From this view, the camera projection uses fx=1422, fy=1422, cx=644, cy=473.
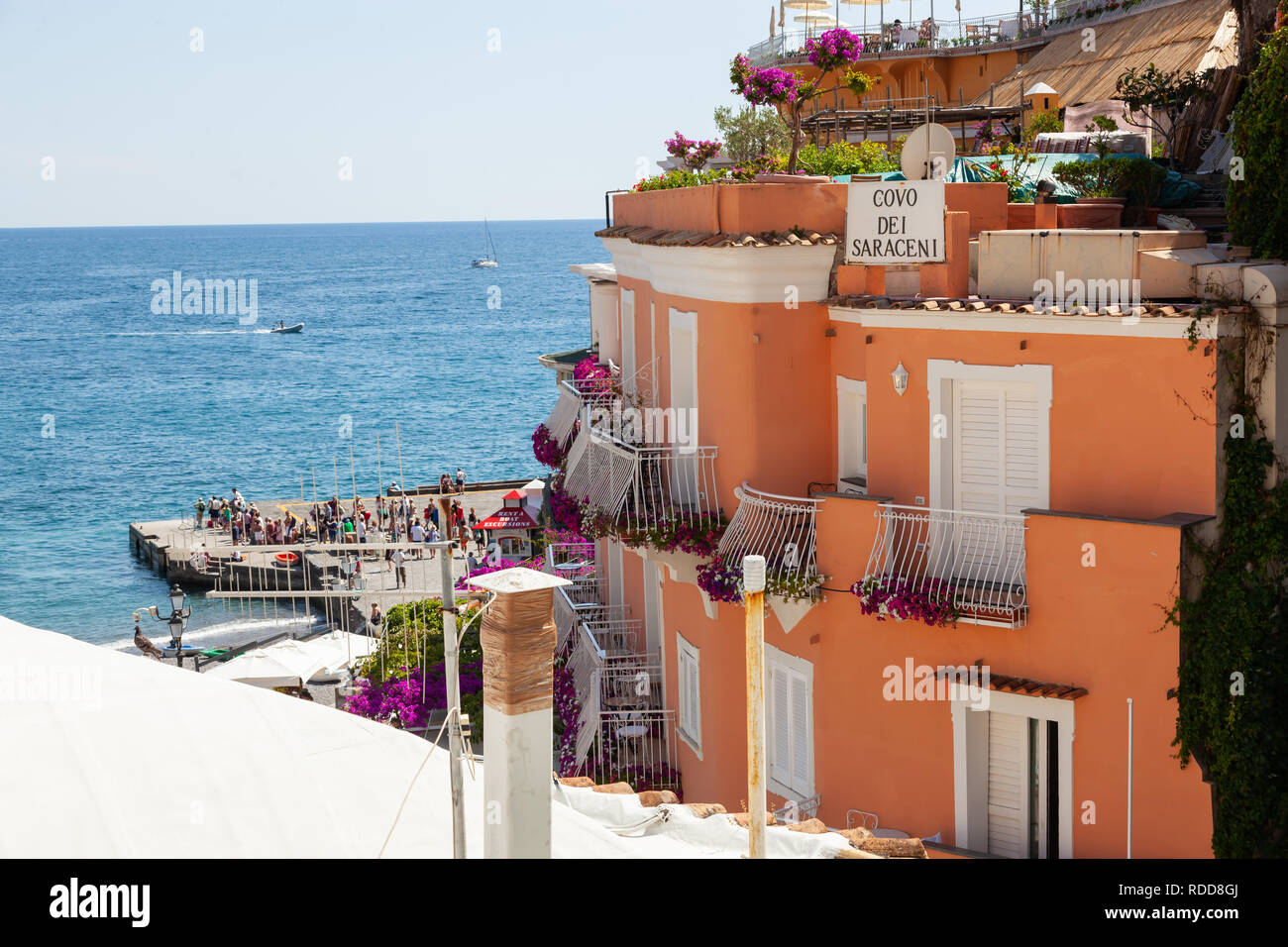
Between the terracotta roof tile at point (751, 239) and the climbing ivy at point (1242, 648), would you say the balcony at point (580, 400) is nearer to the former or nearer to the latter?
the terracotta roof tile at point (751, 239)

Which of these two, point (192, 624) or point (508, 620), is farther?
point (192, 624)

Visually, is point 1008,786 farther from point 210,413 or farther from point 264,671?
point 210,413

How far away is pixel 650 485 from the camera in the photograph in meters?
17.2

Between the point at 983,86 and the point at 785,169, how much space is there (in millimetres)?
29613

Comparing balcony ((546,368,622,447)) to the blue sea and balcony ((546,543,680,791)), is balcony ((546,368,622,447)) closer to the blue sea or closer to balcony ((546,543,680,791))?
balcony ((546,543,680,791))

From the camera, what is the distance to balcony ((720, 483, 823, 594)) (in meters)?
15.1

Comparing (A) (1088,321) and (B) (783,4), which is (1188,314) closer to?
(A) (1088,321)

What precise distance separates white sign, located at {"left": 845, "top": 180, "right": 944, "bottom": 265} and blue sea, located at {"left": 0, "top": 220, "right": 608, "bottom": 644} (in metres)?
39.8

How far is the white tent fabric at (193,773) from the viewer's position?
24.8 ft

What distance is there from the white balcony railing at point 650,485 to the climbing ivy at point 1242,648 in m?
5.73

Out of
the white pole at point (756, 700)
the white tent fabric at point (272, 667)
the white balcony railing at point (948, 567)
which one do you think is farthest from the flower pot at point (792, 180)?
the white tent fabric at point (272, 667)

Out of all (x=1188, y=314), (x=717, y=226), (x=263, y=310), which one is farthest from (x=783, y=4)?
(x=263, y=310)

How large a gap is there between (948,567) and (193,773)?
8491mm
